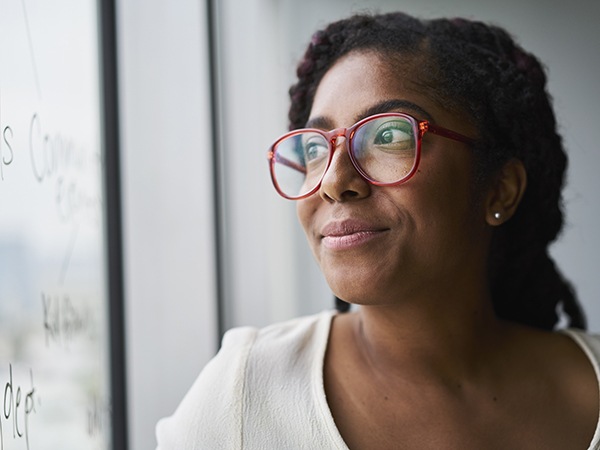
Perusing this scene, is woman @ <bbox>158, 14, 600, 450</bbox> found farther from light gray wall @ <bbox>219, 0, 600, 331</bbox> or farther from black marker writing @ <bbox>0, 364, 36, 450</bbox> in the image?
light gray wall @ <bbox>219, 0, 600, 331</bbox>

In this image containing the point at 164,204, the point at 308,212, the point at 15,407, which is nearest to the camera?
the point at 15,407

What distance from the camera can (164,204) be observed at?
4.59 ft

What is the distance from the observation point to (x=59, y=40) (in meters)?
0.99

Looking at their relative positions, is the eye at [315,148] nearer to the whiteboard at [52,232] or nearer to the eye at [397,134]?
the eye at [397,134]

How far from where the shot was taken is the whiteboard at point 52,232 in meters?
0.80

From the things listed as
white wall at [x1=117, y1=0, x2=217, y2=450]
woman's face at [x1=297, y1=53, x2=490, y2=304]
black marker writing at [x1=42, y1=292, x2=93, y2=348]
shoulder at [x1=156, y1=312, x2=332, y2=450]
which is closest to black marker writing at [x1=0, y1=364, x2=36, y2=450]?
black marker writing at [x1=42, y1=292, x2=93, y2=348]

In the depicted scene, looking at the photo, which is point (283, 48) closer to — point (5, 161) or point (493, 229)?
point (493, 229)

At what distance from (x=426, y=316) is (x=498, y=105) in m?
0.54

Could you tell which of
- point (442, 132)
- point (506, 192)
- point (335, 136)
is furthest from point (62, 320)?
point (506, 192)

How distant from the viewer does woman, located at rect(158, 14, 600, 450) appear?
928 mm

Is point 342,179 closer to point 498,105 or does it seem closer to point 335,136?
point 335,136

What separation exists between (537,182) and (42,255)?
4.09 ft

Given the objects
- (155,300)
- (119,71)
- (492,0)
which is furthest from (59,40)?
(492,0)

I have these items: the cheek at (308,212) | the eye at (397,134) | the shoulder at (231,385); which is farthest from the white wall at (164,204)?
the eye at (397,134)
